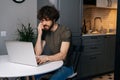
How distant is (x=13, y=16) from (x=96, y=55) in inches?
75.3

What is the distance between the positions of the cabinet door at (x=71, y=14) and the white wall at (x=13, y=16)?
0.57 metres

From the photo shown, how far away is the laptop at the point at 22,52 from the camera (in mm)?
2202

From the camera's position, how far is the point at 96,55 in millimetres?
4680

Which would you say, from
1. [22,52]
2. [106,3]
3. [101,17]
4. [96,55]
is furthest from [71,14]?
[22,52]

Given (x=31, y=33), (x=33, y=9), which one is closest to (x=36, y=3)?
(x=33, y=9)

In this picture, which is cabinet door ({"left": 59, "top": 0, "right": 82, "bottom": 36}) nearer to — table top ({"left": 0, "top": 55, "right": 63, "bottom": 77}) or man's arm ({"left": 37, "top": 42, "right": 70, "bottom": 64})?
man's arm ({"left": 37, "top": 42, "right": 70, "bottom": 64})

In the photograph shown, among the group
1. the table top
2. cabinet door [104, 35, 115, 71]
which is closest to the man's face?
the table top

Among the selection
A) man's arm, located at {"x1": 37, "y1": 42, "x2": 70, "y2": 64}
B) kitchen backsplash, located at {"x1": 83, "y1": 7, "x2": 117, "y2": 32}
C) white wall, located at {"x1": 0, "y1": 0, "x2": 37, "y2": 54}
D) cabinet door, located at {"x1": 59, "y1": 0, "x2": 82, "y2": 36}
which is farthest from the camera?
kitchen backsplash, located at {"x1": 83, "y1": 7, "x2": 117, "y2": 32}

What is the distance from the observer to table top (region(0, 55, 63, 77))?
209cm

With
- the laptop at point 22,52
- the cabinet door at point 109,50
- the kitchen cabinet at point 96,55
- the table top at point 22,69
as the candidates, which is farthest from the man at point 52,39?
the cabinet door at point 109,50

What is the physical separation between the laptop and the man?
0.28 metres

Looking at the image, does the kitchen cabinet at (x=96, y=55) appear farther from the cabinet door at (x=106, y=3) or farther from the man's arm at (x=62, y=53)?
the man's arm at (x=62, y=53)

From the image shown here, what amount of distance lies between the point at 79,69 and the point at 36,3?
1571 mm

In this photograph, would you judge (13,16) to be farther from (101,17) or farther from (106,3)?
(101,17)
